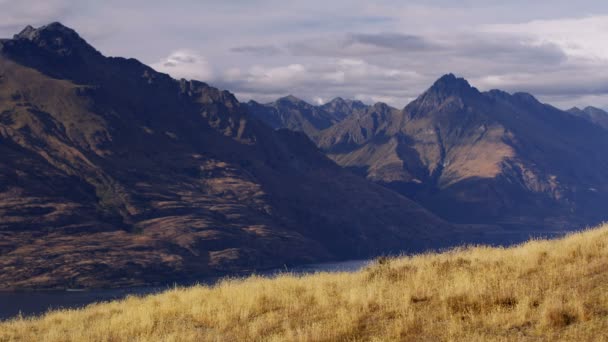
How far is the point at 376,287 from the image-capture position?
923 inches

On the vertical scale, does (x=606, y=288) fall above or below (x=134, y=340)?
above

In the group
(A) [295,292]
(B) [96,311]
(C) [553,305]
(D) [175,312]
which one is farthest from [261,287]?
(C) [553,305]

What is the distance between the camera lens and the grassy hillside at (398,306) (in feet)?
58.9

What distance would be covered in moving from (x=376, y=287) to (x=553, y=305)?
22.0ft

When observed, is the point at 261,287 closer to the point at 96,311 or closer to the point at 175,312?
the point at 175,312

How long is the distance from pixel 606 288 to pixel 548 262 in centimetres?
416

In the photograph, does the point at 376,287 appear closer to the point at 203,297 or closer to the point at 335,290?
the point at 335,290

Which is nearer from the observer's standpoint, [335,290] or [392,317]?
[392,317]

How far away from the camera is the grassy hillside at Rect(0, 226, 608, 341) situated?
17.9 m

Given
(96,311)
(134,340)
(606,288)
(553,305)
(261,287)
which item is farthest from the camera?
(96,311)

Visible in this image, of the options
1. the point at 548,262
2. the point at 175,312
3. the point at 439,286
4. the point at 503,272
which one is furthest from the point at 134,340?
the point at 548,262

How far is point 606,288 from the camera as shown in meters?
19.3

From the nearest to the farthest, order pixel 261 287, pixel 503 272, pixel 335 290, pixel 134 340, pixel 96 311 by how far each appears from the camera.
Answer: pixel 134 340, pixel 503 272, pixel 335 290, pixel 261 287, pixel 96 311

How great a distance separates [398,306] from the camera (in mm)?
20500
